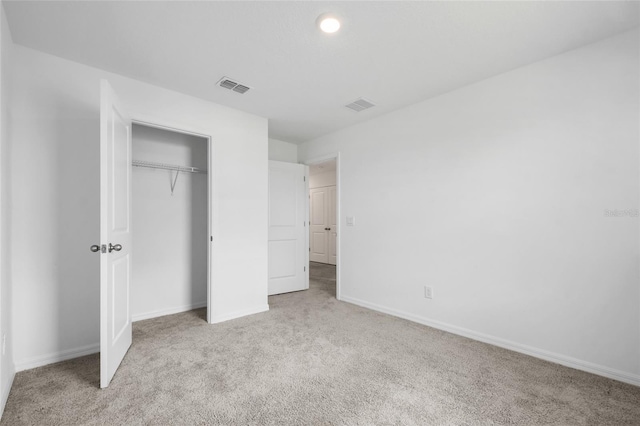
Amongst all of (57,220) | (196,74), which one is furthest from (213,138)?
(57,220)

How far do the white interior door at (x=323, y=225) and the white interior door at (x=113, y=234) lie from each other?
5016mm

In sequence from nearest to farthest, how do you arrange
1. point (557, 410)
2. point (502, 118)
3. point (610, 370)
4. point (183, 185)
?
point (557, 410), point (610, 370), point (502, 118), point (183, 185)

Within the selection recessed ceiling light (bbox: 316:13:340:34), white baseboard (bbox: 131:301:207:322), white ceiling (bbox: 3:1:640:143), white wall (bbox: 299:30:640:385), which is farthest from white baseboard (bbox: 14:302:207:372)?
recessed ceiling light (bbox: 316:13:340:34)

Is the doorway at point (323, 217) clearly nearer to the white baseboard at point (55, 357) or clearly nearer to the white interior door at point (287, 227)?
the white interior door at point (287, 227)

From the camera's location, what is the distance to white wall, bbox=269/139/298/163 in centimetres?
452

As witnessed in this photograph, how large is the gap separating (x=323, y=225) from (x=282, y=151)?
10.2ft

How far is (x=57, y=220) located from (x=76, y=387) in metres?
1.26

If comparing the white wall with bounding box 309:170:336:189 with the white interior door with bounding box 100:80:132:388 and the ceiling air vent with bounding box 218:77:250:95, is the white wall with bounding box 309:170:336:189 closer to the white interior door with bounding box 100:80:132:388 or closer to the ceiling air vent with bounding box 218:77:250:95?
the ceiling air vent with bounding box 218:77:250:95

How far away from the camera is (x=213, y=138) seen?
3.12 m

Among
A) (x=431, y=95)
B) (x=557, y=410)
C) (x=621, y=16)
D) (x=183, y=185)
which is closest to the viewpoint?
(x=557, y=410)

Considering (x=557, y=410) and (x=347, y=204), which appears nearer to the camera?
(x=557, y=410)

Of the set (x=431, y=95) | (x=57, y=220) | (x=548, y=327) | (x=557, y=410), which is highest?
(x=431, y=95)

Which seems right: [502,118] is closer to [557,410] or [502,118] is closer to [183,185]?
[557,410]

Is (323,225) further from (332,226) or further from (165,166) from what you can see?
(165,166)
